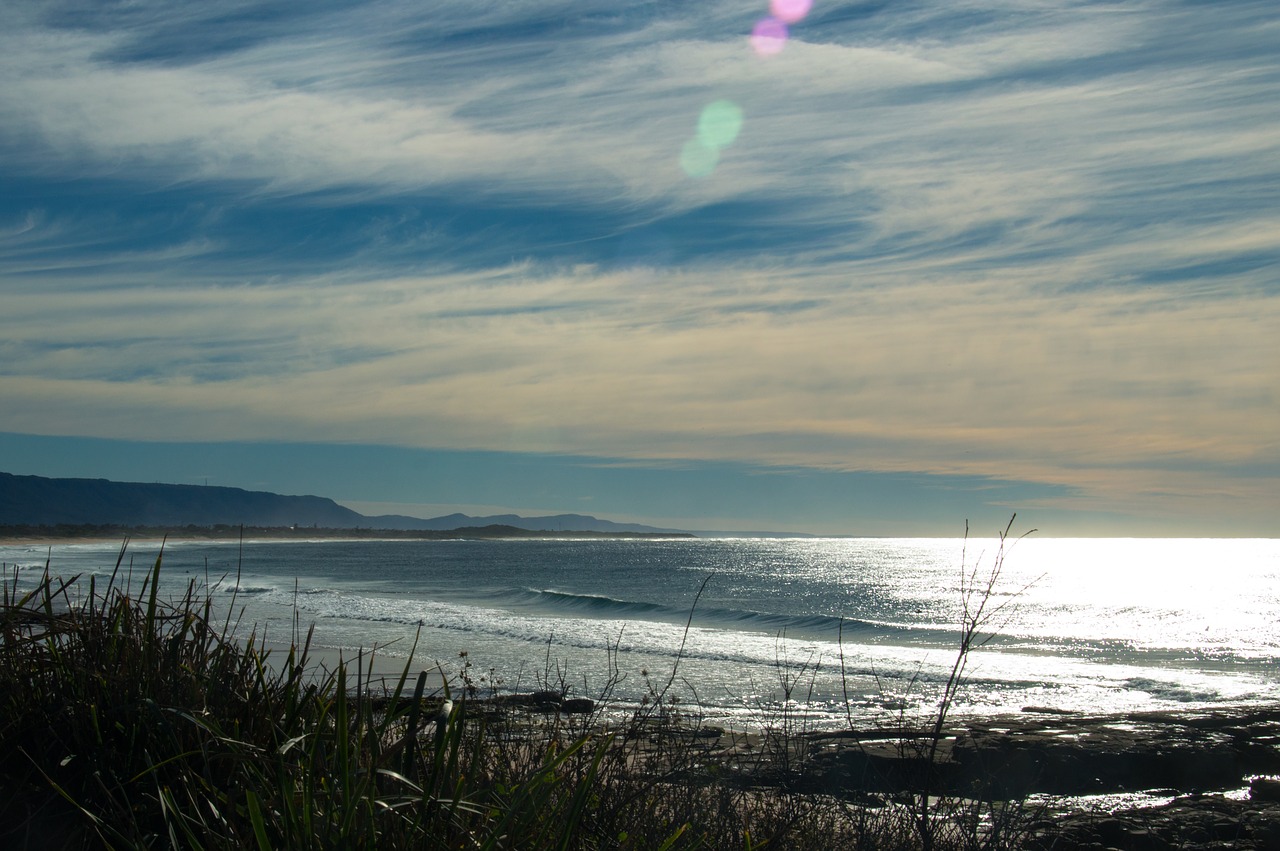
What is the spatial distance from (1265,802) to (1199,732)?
377 cm

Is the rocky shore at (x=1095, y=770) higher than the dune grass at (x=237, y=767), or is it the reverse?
the dune grass at (x=237, y=767)

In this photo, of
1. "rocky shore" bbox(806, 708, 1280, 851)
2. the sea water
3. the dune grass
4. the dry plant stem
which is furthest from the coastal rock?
the dune grass

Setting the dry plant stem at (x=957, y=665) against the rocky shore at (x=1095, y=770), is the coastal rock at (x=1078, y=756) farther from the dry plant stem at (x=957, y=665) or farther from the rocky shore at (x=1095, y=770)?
the dry plant stem at (x=957, y=665)

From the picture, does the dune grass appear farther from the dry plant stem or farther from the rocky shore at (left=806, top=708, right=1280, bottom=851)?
the rocky shore at (left=806, top=708, right=1280, bottom=851)

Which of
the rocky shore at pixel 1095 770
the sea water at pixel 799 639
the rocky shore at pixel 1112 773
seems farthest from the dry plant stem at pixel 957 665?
the rocky shore at pixel 1112 773

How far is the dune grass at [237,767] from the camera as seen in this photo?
98.1 inches

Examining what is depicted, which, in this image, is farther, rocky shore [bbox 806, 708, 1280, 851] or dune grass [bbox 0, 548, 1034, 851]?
rocky shore [bbox 806, 708, 1280, 851]

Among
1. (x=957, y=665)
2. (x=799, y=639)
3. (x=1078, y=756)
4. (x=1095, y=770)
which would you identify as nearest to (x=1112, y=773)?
(x=1095, y=770)

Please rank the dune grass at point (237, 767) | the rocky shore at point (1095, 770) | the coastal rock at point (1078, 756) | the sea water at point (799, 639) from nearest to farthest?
1. the dune grass at point (237, 767)
2. the rocky shore at point (1095, 770)
3. the coastal rock at point (1078, 756)
4. the sea water at point (799, 639)

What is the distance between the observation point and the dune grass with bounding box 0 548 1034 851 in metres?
2.49

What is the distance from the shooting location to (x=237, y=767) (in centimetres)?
299

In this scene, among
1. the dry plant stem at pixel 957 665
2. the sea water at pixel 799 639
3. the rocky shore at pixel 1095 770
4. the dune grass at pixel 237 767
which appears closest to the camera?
the dune grass at pixel 237 767

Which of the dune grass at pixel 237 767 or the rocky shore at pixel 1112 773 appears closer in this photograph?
the dune grass at pixel 237 767

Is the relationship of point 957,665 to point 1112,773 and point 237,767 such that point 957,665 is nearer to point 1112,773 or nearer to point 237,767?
point 237,767
